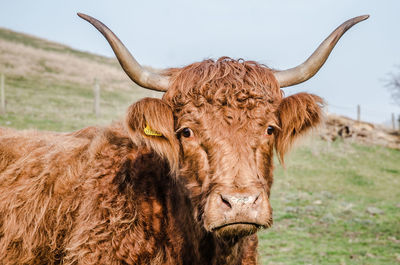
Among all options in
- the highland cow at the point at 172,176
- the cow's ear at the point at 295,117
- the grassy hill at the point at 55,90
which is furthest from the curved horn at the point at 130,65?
the grassy hill at the point at 55,90

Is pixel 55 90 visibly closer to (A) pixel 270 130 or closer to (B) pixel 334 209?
(B) pixel 334 209

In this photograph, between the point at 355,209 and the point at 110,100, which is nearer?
the point at 355,209

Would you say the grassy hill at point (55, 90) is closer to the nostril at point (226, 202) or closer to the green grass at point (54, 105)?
the green grass at point (54, 105)

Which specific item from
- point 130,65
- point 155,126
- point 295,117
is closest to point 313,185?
point 295,117

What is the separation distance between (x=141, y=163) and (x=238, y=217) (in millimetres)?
1311

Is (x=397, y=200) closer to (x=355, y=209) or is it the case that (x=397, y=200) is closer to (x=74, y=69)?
(x=355, y=209)

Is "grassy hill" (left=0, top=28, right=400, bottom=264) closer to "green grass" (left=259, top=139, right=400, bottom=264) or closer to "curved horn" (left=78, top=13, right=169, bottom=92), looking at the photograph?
"green grass" (left=259, top=139, right=400, bottom=264)

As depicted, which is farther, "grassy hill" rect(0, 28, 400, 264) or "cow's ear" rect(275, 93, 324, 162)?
"grassy hill" rect(0, 28, 400, 264)

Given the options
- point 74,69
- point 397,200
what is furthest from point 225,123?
point 74,69

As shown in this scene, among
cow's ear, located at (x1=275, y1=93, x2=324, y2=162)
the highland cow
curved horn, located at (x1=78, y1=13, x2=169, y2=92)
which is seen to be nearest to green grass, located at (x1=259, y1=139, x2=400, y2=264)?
cow's ear, located at (x1=275, y1=93, x2=324, y2=162)

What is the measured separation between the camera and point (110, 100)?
32.0 metres

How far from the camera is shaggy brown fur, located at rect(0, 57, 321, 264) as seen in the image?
290 cm

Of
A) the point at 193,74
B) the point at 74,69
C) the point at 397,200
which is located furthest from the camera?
the point at 74,69

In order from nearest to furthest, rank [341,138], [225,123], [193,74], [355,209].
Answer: [225,123]
[193,74]
[355,209]
[341,138]
